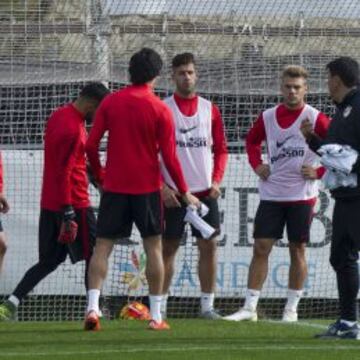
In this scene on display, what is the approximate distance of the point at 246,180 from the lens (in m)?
14.1

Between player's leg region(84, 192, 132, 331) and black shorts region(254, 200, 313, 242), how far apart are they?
6.28 feet

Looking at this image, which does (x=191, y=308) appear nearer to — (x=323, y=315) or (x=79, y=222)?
(x=323, y=315)

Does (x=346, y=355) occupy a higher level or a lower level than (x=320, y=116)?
lower

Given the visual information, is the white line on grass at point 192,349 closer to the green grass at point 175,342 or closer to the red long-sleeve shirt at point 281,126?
the green grass at point 175,342

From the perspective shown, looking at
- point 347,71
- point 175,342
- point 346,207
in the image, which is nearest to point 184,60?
point 347,71

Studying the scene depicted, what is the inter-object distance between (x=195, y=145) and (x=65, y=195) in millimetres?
1234

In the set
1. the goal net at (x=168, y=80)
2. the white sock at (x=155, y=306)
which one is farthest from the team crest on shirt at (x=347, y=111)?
the goal net at (x=168, y=80)

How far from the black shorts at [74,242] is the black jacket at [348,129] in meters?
2.66

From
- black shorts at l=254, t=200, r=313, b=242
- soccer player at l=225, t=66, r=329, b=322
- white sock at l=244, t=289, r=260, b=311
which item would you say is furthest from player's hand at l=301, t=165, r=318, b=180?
white sock at l=244, t=289, r=260, b=311

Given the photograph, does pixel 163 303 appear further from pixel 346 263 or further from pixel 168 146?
pixel 346 263

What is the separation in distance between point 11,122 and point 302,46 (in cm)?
302

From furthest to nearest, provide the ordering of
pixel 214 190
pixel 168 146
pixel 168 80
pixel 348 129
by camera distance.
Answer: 1. pixel 168 80
2. pixel 214 190
3. pixel 168 146
4. pixel 348 129

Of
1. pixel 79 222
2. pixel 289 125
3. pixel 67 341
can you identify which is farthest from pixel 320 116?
pixel 67 341

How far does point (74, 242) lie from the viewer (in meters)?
11.8
